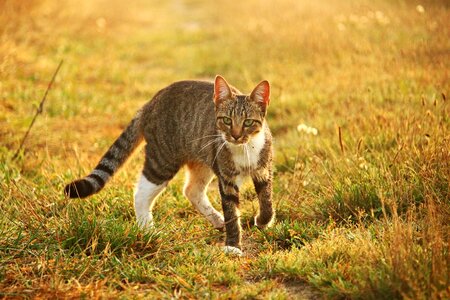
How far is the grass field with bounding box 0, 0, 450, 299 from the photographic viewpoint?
374 cm

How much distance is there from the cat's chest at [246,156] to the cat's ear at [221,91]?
445 millimetres

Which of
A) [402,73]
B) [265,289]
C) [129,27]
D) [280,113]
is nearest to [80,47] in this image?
[129,27]

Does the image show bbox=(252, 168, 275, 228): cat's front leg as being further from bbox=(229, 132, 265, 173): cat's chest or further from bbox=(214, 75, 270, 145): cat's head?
bbox=(214, 75, 270, 145): cat's head

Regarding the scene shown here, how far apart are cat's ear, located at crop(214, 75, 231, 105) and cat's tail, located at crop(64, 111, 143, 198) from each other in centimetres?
103

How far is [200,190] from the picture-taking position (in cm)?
554

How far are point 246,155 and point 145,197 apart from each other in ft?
3.57

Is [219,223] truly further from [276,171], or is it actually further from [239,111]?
[276,171]

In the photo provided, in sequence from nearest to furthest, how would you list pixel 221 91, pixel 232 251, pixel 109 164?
pixel 232 251 → pixel 221 91 → pixel 109 164

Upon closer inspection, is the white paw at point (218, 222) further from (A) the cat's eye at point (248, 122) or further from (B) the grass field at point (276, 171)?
(A) the cat's eye at point (248, 122)

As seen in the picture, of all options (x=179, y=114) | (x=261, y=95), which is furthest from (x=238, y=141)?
(x=179, y=114)

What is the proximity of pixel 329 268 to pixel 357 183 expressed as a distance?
146cm

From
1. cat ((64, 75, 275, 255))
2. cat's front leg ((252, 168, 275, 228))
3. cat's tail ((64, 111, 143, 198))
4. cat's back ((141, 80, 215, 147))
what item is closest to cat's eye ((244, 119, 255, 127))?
cat ((64, 75, 275, 255))

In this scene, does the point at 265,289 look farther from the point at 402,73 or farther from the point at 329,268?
the point at 402,73

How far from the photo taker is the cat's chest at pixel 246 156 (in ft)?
16.0
